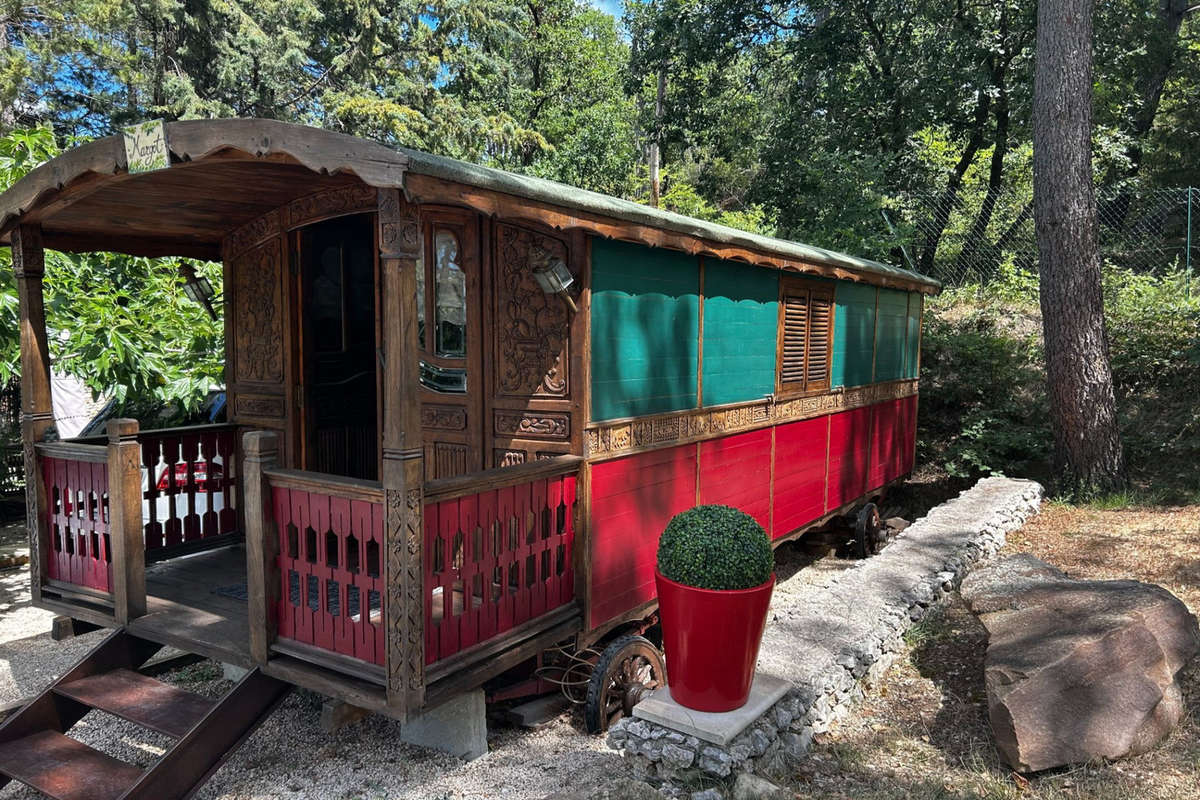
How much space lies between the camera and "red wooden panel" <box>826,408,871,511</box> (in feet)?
26.4

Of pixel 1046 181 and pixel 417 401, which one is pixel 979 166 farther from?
pixel 417 401

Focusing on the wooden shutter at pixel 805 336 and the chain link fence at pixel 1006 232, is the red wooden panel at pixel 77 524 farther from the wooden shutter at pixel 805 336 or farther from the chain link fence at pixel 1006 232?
the chain link fence at pixel 1006 232

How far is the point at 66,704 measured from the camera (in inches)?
158

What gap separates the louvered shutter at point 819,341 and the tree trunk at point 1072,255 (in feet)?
12.1

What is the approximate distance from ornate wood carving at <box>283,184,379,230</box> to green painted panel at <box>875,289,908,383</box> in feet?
20.3

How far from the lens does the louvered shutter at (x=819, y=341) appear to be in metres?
7.29

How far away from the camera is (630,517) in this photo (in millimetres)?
4914

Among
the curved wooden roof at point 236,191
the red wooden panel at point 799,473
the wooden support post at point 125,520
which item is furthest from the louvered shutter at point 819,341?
the wooden support post at point 125,520

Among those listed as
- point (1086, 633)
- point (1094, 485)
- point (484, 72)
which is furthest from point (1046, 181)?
point (484, 72)

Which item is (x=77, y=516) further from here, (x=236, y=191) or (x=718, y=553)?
(x=718, y=553)

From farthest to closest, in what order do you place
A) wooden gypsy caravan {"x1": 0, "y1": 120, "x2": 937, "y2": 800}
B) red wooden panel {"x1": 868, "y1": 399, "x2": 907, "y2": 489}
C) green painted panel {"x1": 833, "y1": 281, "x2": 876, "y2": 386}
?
red wooden panel {"x1": 868, "y1": 399, "x2": 907, "y2": 489} → green painted panel {"x1": 833, "y1": 281, "x2": 876, "y2": 386} → wooden gypsy caravan {"x1": 0, "y1": 120, "x2": 937, "y2": 800}

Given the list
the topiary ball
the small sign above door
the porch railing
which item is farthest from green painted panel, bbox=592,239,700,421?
the small sign above door

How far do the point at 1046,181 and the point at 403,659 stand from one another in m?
9.20

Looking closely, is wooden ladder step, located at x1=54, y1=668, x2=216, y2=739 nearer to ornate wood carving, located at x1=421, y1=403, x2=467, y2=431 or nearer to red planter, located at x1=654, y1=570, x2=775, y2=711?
ornate wood carving, located at x1=421, y1=403, x2=467, y2=431
